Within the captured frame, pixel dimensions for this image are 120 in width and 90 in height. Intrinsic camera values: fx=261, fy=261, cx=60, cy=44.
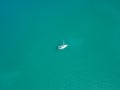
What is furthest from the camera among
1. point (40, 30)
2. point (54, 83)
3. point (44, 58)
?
point (40, 30)

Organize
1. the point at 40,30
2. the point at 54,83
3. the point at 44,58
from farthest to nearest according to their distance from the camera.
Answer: the point at 40,30
the point at 44,58
the point at 54,83

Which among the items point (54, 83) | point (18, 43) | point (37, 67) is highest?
point (18, 43)

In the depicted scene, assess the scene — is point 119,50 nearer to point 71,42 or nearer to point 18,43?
point 71,42

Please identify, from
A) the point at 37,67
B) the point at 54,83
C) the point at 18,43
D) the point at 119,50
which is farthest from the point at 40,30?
the point at 119,50

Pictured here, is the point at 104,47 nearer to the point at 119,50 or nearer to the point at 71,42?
the point at 119,50

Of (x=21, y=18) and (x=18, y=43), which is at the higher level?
(x=21, y=18)

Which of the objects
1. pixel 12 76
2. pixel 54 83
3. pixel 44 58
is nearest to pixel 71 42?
pixel 44 58

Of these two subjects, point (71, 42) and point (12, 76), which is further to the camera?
point (71, 42)
